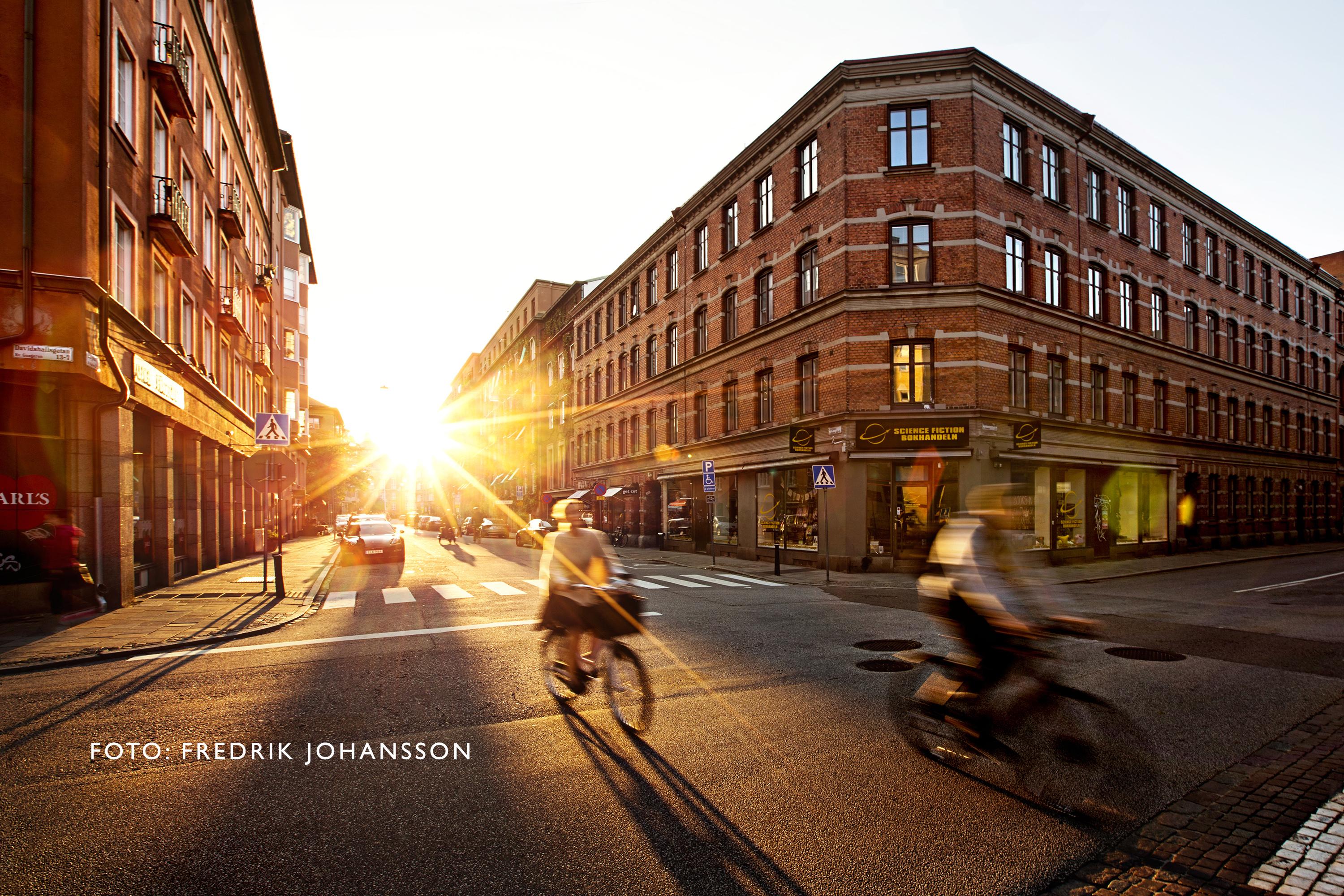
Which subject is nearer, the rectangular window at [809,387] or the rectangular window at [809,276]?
the rectangular window at [809,387]

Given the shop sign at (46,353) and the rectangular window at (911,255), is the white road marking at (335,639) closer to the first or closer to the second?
the shop sign at (46,353)

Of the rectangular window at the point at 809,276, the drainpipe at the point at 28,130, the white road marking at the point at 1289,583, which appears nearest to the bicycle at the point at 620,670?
the drainpipe at the point at 28,130

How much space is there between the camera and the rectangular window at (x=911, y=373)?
20.8 meters

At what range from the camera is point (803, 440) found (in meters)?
21.9

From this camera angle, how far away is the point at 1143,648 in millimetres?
9125

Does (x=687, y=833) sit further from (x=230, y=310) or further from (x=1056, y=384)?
(x=230, y=310)

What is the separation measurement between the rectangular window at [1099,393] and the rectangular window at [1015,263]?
4.72 m

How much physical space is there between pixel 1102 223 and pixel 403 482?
165m

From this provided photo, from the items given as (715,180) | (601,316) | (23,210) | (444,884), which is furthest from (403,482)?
(444,884)

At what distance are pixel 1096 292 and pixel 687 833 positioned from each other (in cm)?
2594

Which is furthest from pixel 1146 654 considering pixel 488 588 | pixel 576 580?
pixel 488 588

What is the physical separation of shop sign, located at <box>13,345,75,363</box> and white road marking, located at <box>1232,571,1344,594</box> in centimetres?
2173

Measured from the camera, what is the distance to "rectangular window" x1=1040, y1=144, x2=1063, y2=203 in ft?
75.4

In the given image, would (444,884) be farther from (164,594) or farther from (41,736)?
(164,594)
